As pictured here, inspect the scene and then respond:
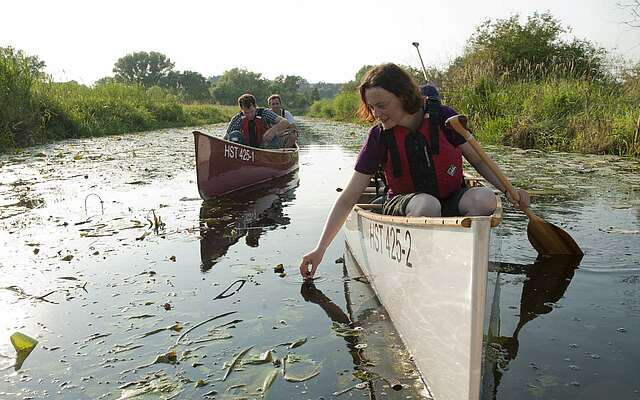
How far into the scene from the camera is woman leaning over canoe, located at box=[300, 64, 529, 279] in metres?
3.02

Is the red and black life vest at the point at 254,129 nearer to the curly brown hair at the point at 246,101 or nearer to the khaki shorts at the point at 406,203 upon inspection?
the curly brown hair at the point at 246,101

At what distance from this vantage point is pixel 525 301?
154 inches

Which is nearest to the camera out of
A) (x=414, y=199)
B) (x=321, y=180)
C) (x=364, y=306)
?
(x=414, y=199)

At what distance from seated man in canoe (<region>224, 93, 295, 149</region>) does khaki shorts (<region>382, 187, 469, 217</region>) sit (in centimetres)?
589

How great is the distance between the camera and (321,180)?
9656 mm

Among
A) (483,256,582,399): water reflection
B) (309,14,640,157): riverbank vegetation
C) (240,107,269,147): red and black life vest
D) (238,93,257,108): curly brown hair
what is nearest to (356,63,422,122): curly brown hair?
(483,256,582,399): water reflection

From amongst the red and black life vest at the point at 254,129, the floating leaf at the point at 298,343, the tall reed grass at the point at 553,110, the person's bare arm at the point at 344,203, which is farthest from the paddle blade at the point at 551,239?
the tall reed grass at the point at 553,110

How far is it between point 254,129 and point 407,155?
6187 millimetres

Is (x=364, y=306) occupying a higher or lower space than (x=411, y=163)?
lower

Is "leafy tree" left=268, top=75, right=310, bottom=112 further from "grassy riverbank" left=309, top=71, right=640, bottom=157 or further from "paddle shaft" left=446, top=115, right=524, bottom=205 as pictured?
"paddle shaft" left=446, top=115, right=524, bottom=205

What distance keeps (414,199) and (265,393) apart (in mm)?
1197

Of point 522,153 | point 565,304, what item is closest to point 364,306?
point 565,304

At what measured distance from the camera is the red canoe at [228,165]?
7434 mm

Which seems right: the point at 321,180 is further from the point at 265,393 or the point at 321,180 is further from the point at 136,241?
the point at 265,393
